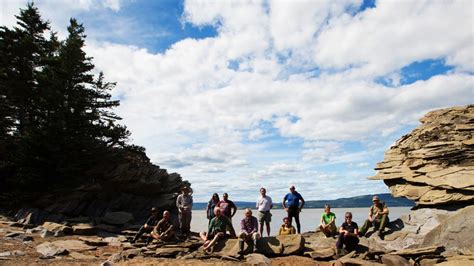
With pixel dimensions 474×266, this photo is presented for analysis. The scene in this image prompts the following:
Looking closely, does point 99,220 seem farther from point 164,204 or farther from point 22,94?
point 22,94

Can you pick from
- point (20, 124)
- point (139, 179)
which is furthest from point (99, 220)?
point (20, 124)

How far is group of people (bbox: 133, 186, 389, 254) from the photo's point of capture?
14.2 metres

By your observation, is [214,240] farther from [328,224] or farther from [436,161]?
[436,161]

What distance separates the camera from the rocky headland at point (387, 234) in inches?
512

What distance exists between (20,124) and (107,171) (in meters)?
7.56

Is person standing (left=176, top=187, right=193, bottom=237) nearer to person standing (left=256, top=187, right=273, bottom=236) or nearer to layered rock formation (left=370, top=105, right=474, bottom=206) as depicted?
person standing (left=256, top=187, right=273, bottom=236)

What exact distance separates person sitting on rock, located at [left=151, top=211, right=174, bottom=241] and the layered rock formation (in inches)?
442

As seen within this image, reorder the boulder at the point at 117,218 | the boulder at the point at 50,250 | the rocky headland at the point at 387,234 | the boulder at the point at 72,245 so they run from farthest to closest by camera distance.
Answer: the boulder at the point at 117,218
the boulder at the point at 72,245
the boulder at the point at 50,250
the rocky headland at the point at 387,234

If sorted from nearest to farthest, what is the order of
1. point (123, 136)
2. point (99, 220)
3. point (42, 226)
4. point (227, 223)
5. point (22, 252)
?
point (22, 252) < point (227, 223) < point (42, 226) < point (99, 220) < point (123, 136)

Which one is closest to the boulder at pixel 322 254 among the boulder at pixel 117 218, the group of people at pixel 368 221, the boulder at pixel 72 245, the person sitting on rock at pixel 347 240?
the person sitting on rock at pixel 347 240

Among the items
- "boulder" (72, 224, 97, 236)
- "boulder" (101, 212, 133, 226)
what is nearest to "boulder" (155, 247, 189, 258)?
"boulder" (72, 224, 97, 236)

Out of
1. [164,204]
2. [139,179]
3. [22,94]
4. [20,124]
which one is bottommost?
[164,204]

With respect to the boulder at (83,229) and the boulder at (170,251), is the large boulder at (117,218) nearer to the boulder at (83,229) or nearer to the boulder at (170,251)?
the boulder at (83,229)

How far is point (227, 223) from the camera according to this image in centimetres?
1503
